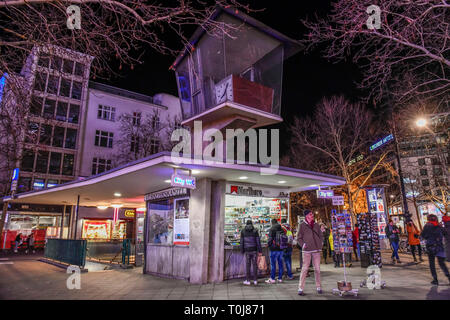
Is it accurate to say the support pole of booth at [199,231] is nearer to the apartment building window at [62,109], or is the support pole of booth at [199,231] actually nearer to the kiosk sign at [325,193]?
the kiosk sign at [325,193]

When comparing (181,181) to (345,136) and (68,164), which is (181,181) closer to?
(345,136)

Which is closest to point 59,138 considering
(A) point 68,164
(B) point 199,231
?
(A) point 68,164

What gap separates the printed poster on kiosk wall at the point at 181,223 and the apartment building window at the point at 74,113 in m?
29.5

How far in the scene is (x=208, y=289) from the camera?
8703mm

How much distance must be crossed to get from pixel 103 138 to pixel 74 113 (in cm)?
443

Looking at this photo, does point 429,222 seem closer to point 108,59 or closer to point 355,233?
point 355,233

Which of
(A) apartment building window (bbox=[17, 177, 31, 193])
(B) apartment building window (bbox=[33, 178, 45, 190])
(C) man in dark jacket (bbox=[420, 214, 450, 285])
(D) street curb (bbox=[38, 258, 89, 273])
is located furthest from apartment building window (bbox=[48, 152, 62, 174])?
(C) man in dark jacket (bbox=[420, 214, 450, 285])

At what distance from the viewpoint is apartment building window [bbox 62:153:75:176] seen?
33.7m

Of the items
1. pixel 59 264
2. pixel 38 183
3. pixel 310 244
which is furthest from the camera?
pixel 38 183

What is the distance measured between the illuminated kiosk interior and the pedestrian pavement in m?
0.98

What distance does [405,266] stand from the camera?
12.7 metres

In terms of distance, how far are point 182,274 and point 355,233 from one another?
32.0 ft
